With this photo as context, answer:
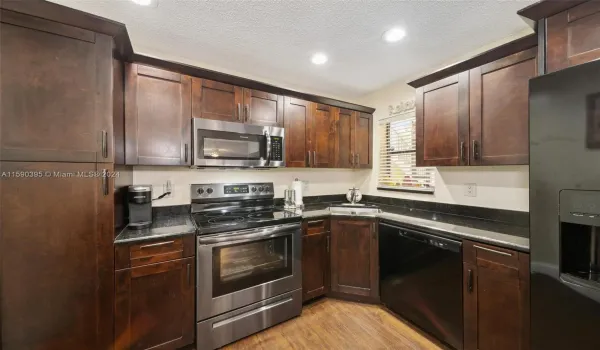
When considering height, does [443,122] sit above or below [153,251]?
above

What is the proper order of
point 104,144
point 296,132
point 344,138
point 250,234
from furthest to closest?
point 344,138 → point 296,132 → point 250,234 → point 104,144

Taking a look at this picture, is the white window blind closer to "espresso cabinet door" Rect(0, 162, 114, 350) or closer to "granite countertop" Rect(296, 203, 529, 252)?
"granite countertop" Rect(296, 203, 529, 252)

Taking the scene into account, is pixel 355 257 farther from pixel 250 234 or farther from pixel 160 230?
pixel 160 230

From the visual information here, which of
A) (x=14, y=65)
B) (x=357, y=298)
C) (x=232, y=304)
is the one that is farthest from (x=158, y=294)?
(x=357, y=298)

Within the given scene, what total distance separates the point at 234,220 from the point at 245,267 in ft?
1.37

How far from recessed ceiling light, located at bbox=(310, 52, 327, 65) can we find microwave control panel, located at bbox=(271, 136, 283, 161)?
84cm

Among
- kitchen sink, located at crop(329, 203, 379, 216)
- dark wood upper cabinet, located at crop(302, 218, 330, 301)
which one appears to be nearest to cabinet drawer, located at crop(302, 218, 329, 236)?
dark wood upper cabinet, located at crop(302, 218, 330, 301)

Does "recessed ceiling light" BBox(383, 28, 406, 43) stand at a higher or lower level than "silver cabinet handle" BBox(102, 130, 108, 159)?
higher

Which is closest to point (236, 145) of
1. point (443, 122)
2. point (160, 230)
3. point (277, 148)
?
point (277, 148)

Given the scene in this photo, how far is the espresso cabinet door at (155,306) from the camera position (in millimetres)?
1562

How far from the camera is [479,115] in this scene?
187 cm

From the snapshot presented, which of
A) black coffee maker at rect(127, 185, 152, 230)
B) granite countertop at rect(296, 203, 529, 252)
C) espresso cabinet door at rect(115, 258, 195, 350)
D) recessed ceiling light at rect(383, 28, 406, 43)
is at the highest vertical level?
recessed ceiling light at rect(383, 28, 406, 43)

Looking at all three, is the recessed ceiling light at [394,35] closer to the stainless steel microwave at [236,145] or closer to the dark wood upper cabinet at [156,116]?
the stainless steel microwave at [236,145]

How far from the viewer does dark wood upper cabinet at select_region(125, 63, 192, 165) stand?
6.13ft
